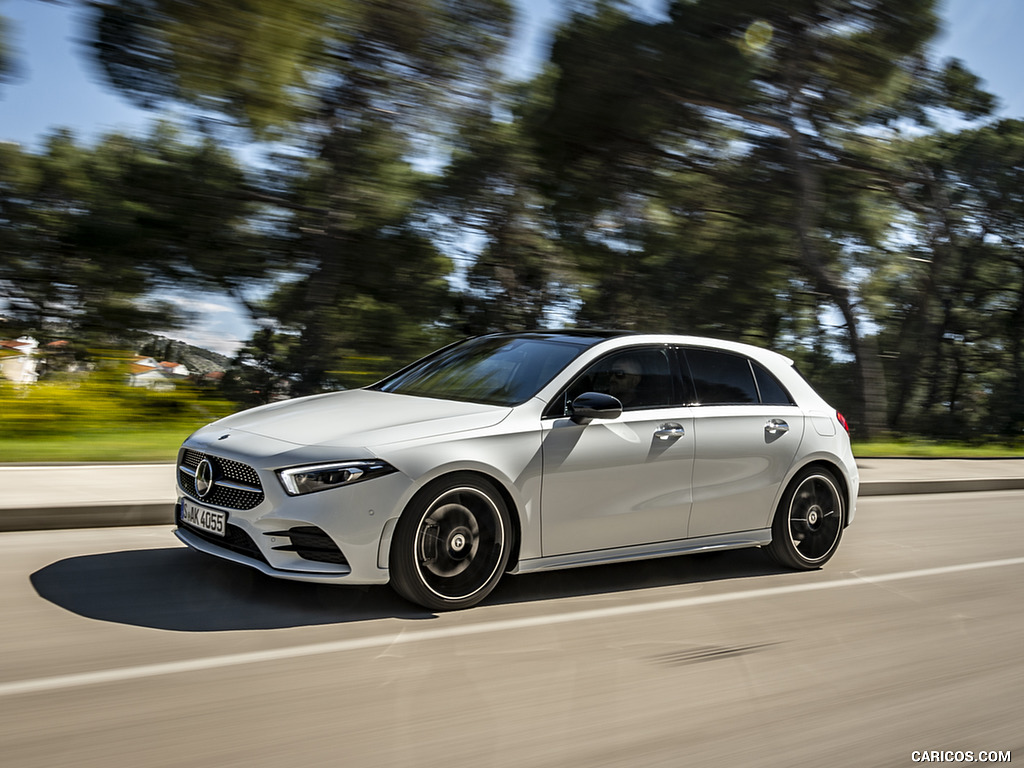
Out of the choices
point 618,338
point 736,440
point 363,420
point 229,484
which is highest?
point 618,338

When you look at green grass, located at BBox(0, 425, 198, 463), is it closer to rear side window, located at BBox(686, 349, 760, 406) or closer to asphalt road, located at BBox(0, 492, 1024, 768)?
asphalt road, located at BBox(0, 492, 1024, 768)

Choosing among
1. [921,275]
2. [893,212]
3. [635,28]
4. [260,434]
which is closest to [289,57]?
[635,28]

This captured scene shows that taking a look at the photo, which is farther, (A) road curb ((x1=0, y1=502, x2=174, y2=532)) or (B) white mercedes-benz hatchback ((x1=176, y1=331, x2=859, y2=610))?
(A) road curb ((x1=0, y1=502, x2=174, y2=532))

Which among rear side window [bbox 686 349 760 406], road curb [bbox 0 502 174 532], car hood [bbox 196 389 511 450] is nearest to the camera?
car hood [bbox 196 389 511 450]

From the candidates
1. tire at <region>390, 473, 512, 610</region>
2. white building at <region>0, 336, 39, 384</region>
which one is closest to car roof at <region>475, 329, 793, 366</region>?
tire at <region>390, 473, 512, 610</region>

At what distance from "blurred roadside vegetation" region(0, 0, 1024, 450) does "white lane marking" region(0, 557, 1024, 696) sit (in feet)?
21.7

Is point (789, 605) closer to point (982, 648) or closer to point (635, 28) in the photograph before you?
point (982, 648)

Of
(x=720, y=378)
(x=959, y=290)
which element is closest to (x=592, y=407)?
(x=720, y=378)

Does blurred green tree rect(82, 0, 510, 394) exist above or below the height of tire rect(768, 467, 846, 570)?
above

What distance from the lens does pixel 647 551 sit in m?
6.00

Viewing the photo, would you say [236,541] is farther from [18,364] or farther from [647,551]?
[18,364]

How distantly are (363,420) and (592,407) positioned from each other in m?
1.27

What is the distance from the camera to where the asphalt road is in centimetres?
362

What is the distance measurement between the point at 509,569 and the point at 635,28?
13.8 metres
